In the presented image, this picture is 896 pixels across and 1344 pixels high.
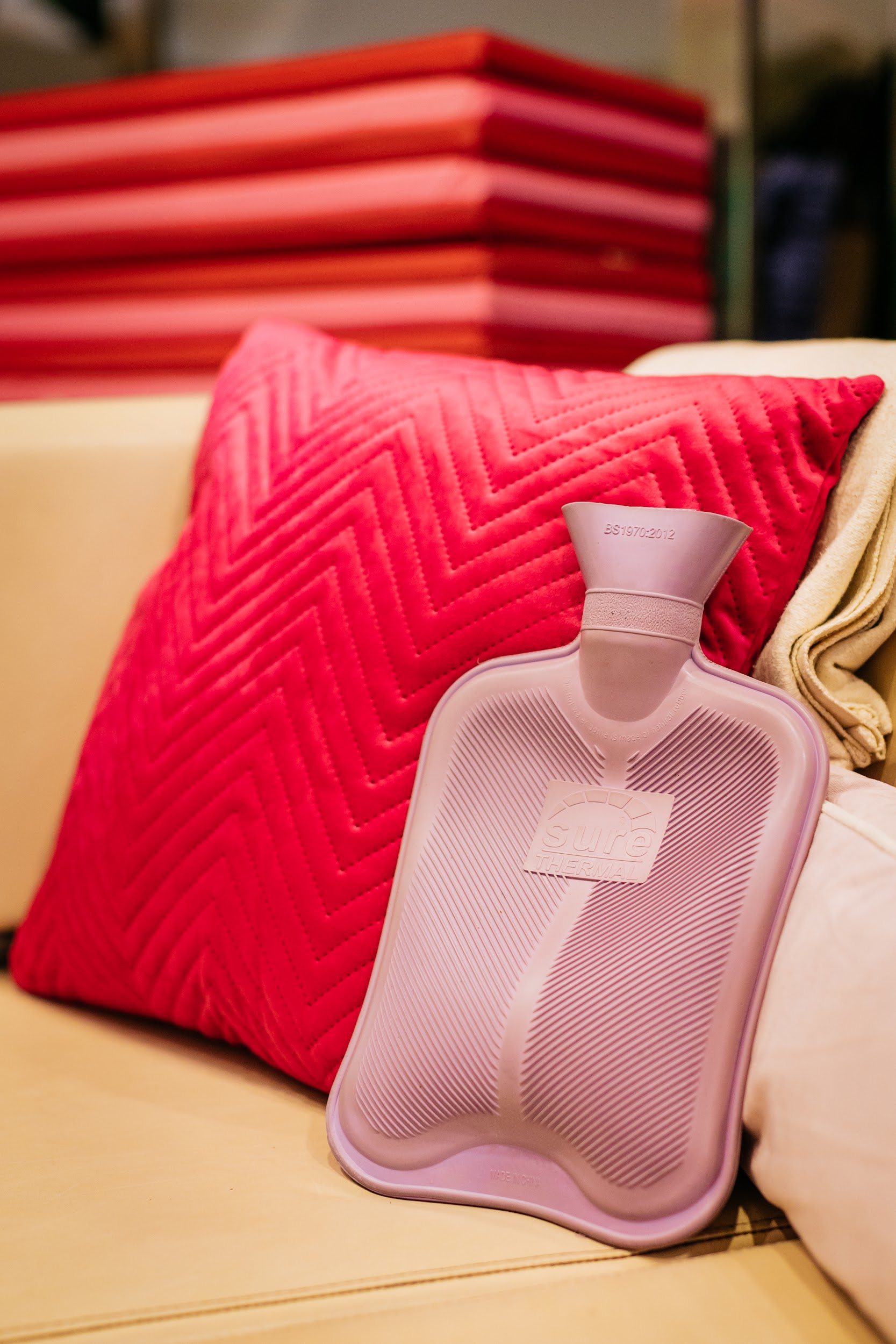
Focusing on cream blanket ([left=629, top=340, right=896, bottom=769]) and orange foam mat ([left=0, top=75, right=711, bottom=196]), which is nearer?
cream blanket ([left=629, top=340, right=896, bottom=769])

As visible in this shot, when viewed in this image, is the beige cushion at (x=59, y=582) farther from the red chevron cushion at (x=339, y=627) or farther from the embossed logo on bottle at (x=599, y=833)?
the embossed logo on bottle at (x=599, y=833)

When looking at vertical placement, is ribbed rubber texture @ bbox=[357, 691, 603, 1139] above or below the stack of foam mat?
below

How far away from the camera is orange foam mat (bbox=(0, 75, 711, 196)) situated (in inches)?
48.5

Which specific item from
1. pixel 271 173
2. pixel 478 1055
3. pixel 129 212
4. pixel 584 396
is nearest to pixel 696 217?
pixel 271 173

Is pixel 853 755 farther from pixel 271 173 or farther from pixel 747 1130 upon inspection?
pixel 271 173

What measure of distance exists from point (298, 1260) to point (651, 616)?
35 centimetres

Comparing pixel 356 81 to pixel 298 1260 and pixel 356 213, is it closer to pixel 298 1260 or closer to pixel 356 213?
pixel 356 213

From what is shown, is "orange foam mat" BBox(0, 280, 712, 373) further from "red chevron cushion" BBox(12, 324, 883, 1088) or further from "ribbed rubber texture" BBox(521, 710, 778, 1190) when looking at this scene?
"ribbed rubber texture" BBox(521, 710, 778, 1190)

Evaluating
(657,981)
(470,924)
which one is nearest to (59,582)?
(470,924)

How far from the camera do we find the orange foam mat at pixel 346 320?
128cm

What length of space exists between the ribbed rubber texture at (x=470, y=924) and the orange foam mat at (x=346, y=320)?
0.77m

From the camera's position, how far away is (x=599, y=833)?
0.57 metres

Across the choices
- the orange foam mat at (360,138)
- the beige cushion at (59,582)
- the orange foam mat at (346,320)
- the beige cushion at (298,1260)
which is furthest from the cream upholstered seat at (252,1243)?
the orange foam mat at (360,138)

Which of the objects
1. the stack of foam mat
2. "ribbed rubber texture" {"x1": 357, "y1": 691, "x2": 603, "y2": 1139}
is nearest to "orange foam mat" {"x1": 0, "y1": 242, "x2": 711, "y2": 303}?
the stack of foam mat
